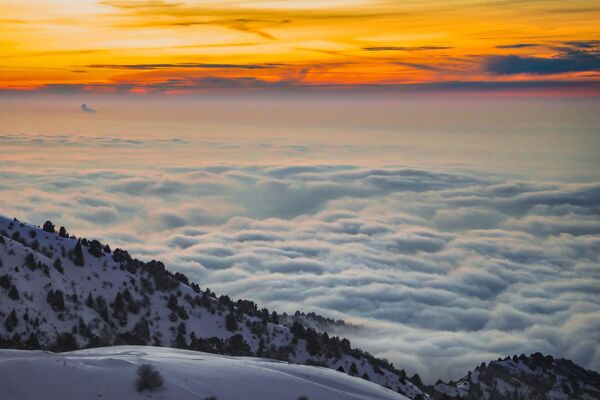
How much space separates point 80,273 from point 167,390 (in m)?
47.1

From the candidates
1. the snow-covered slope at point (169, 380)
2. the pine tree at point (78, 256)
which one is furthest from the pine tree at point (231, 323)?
the snow-covered slope at point (169, 380)

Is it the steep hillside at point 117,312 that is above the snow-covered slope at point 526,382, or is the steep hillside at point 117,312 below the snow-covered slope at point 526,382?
above

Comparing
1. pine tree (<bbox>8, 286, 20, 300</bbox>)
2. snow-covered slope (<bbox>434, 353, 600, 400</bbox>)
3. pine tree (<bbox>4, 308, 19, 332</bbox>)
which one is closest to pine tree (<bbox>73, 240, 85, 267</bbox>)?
pine tree (<bbox>8, 286, 20, 300</bbox>)

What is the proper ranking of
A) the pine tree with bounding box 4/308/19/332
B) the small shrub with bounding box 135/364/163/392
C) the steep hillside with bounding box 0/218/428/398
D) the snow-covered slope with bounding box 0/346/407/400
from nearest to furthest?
the snow-covered slope with bounding box 0/346/407/400
the small shrub with bounding box 135/364/163/392
the pine tree with bounding box 4/308/19/332
the steep hillside with bounding box 0/218/428/398

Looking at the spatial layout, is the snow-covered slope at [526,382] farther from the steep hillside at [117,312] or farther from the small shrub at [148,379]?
the small shrub at [148,379]

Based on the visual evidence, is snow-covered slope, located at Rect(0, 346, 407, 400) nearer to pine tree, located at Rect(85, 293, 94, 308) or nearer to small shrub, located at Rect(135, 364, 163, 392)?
small shrub, located at Rect(135, 364, 163, 392)

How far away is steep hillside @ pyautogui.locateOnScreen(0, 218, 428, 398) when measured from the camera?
56062 mm

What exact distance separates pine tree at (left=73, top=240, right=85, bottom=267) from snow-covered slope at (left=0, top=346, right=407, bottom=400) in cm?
4212

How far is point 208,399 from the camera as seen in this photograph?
25641 millimetres

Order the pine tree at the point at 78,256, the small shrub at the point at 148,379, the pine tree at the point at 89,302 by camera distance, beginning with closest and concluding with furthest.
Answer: the small shrub at the point at 148,379
the pine tree at the point at 89,302
the pine tree at the point at 78,256

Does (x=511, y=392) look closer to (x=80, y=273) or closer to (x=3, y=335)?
(x=80, y=273)

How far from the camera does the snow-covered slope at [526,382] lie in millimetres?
98875

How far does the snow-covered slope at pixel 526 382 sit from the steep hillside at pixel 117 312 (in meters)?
28.7

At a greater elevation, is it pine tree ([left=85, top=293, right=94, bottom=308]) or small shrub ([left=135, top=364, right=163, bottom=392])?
small shrub ([left=135, top=364, right=163, bottom=392])
